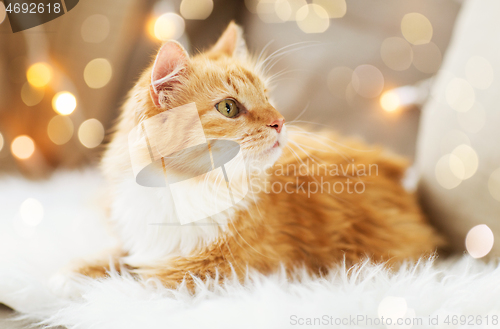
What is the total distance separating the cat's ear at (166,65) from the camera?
0.48 metres

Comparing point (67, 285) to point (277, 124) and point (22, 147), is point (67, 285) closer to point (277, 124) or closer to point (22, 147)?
point (277, 124)

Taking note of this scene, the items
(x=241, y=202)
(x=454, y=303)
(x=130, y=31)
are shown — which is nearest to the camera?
(x=454, y=303)

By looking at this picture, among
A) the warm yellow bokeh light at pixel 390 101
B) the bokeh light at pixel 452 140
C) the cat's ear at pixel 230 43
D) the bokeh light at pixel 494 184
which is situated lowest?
the bokeh light at pixel 494 184

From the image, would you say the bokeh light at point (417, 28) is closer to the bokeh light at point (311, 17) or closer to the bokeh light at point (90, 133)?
the bokeh light at point (311, 17)

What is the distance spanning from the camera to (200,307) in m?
0.51

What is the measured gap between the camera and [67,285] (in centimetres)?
57

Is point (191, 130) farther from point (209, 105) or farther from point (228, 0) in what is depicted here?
point (228, 0)

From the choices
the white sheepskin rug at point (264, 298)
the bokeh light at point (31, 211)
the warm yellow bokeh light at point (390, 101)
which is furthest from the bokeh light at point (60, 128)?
the warm yellow bokeh light at point (390, 101)

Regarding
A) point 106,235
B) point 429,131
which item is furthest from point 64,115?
point 429,131

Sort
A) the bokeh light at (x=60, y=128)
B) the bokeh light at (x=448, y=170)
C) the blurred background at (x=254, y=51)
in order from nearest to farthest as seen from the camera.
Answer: the bokeh light at (x=448, y=170), the blurred background at (x=254, y=51), the bokeh light at (x=60, y=128)

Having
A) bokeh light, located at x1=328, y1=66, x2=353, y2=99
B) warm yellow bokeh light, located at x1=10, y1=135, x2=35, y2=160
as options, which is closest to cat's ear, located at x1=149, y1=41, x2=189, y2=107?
bokeh light, located at x1=328, y1=66, x2=353, y2=99

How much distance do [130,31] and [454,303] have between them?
106 centimetres

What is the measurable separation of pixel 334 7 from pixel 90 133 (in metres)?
0.91

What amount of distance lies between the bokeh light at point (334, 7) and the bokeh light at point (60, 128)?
0.94 meters
